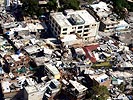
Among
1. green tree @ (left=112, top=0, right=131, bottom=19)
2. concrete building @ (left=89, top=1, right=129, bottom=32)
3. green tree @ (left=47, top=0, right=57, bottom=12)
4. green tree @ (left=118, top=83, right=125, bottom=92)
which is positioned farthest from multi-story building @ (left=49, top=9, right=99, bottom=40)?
green tree @ (left=118, top=83, right=125, bottom=92)

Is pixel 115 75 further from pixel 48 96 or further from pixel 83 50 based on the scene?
pixel 48 96

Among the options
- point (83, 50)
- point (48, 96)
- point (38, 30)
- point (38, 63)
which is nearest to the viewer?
point (48, 96)

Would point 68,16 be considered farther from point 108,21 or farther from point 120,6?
point 120,6

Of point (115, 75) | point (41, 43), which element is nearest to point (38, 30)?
point (41, 43)

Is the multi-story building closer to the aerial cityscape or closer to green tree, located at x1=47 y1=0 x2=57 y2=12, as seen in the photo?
the aerial cityscape

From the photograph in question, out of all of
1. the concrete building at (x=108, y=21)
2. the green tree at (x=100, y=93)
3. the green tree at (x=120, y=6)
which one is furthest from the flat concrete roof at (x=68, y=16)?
the green tree at (x=100, y=93)

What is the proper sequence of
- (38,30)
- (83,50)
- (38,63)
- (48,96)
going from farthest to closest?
(38,30)
(83,50)
(38,63)
(48,96)

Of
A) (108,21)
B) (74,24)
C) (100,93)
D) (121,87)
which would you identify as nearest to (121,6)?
(108,21)
